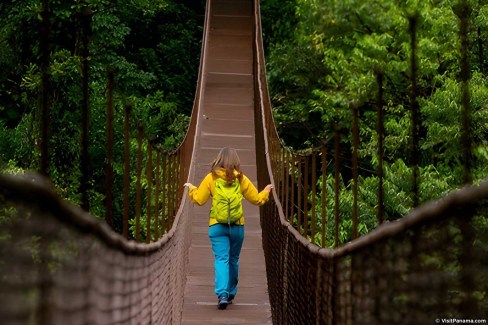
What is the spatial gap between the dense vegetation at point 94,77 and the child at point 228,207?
15.8 feet

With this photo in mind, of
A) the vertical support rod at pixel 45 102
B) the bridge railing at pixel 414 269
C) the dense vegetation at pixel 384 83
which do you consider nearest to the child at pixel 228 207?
the bridge railing at pixel 414 269

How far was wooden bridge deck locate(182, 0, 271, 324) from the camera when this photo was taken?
675 cm

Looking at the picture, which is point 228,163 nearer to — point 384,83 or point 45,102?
point 45,102

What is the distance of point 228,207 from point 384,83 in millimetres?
9209

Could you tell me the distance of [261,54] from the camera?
45.6ft

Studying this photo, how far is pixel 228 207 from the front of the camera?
5.67 metres

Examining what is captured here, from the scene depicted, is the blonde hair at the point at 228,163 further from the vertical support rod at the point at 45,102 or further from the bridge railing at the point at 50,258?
the vertical support rod at the point at 45,102

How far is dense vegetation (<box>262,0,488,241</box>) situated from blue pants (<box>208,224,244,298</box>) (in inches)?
189

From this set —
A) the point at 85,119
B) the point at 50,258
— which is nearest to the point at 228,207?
the point at 85,119

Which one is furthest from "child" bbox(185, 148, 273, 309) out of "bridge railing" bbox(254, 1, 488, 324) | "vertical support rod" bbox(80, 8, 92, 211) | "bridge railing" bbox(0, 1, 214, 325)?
"bridge railing" bbox(0, 1, 214, 325)

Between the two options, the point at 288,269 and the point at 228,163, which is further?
the point at 228,163

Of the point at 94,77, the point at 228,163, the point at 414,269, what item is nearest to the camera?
the point at 414,269

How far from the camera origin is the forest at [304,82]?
39.5ft

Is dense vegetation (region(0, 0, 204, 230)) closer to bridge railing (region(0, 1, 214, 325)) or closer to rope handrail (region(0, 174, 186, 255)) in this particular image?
bridge railing (region(0, 1, 214, 325))
